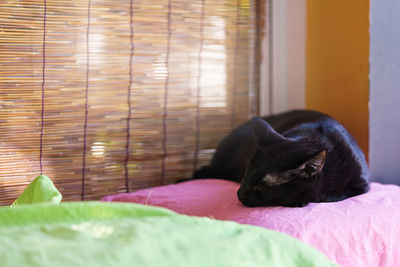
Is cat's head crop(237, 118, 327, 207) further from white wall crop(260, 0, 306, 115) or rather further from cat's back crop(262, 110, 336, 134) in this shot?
white wall crop(260, 0, 306, 115)

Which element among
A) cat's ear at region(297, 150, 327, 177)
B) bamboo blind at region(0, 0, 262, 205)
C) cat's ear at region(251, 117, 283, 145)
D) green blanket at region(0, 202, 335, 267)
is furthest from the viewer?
bamboo blind at region(0, 0, 262, 205)

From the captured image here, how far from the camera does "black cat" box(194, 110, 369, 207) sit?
1.43 metres

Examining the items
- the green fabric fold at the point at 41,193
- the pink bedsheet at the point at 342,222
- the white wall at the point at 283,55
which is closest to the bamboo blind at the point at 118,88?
the white wall at the point at 283,55

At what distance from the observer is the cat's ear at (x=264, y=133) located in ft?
5.01

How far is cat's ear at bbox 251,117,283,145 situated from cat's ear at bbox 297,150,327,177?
149 millimetres

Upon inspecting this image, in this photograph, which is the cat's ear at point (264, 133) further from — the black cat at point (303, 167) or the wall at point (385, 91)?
the wall at point (385, 91)

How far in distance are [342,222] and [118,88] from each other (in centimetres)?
105

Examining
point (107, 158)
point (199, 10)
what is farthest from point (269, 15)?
point (107, 158)

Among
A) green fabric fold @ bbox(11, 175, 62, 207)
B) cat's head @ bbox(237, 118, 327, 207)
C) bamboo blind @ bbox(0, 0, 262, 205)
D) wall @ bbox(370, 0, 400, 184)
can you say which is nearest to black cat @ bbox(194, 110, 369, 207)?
cat's head @ bbox(237, 118, 327, 207)

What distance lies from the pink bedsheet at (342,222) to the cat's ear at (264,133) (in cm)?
22

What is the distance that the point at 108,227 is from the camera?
70 centimetres

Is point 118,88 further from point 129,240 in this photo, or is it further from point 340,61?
point 129,240

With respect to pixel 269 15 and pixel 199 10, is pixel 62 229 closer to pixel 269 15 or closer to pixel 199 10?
pixel 199 10

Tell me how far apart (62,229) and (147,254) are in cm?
16
